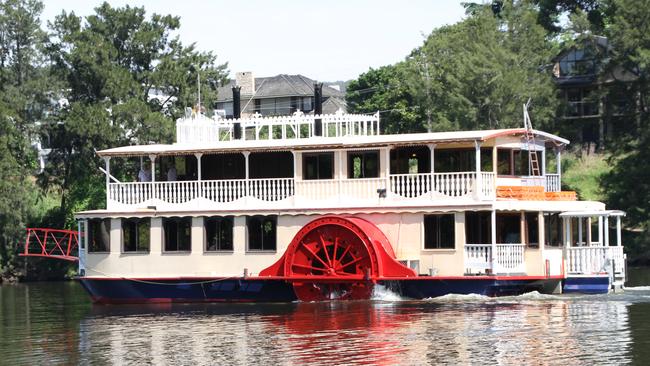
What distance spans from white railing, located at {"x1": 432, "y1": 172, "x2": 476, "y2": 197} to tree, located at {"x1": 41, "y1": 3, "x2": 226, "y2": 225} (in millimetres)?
25601

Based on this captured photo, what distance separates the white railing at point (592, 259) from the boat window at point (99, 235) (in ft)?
39.8

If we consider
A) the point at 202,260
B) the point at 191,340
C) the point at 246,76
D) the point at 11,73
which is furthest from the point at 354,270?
the point at 246,76

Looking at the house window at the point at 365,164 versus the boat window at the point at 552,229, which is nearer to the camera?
the boat window at the point at 552,229

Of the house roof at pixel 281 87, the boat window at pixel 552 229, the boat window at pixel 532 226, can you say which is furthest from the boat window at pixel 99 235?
the house roof at pixel 281 87

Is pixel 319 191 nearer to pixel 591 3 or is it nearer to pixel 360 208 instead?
pixel 360 208

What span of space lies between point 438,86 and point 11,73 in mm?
19128

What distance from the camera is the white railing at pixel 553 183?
126 feet

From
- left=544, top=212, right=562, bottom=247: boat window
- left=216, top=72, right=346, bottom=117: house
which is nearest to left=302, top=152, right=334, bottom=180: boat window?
left=544, top=212, right=562, bottom=247: boat window

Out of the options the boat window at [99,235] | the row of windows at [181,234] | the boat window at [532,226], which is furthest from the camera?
the boat window at [99,235]

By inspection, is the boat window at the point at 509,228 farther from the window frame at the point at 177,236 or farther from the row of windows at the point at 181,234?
the window frame at the point at 177,236

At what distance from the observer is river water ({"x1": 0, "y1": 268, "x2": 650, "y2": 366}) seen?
83.0 ft

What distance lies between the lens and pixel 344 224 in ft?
113

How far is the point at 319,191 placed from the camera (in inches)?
1411

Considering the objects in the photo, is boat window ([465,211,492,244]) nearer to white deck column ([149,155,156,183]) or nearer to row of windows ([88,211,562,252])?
row of windows ([88,211,562,252])
